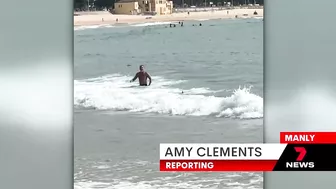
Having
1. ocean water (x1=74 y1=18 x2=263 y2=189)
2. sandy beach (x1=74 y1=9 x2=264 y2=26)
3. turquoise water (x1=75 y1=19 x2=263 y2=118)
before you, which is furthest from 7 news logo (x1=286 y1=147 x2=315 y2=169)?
sandy beach (x1=74 y1=9 x2=264 y2=26)

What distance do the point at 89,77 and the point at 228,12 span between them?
0.86 metres

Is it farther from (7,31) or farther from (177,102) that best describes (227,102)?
(7,31)

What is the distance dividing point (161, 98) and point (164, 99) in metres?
0.02

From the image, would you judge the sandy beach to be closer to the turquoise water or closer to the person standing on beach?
the turquoise water

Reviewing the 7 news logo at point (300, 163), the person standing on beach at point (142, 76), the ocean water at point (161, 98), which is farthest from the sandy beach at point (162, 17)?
the 7 news logo at point (300, 163)

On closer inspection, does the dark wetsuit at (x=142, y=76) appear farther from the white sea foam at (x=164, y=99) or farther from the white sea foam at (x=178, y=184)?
A: the white sea foam at (x=178, y=184)

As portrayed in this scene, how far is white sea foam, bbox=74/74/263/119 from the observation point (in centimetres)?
243

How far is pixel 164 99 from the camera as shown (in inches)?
96.5

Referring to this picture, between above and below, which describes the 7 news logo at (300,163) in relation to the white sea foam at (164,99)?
below

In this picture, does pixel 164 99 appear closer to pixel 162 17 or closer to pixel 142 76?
pixel 142 76

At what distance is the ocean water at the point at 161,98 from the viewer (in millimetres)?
2395

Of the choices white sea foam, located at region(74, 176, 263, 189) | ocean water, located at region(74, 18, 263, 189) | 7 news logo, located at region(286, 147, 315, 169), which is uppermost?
ocean water, located at region(74, 18, 263, 189)

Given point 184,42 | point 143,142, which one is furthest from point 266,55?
point 143,142

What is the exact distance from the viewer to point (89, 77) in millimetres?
2410
